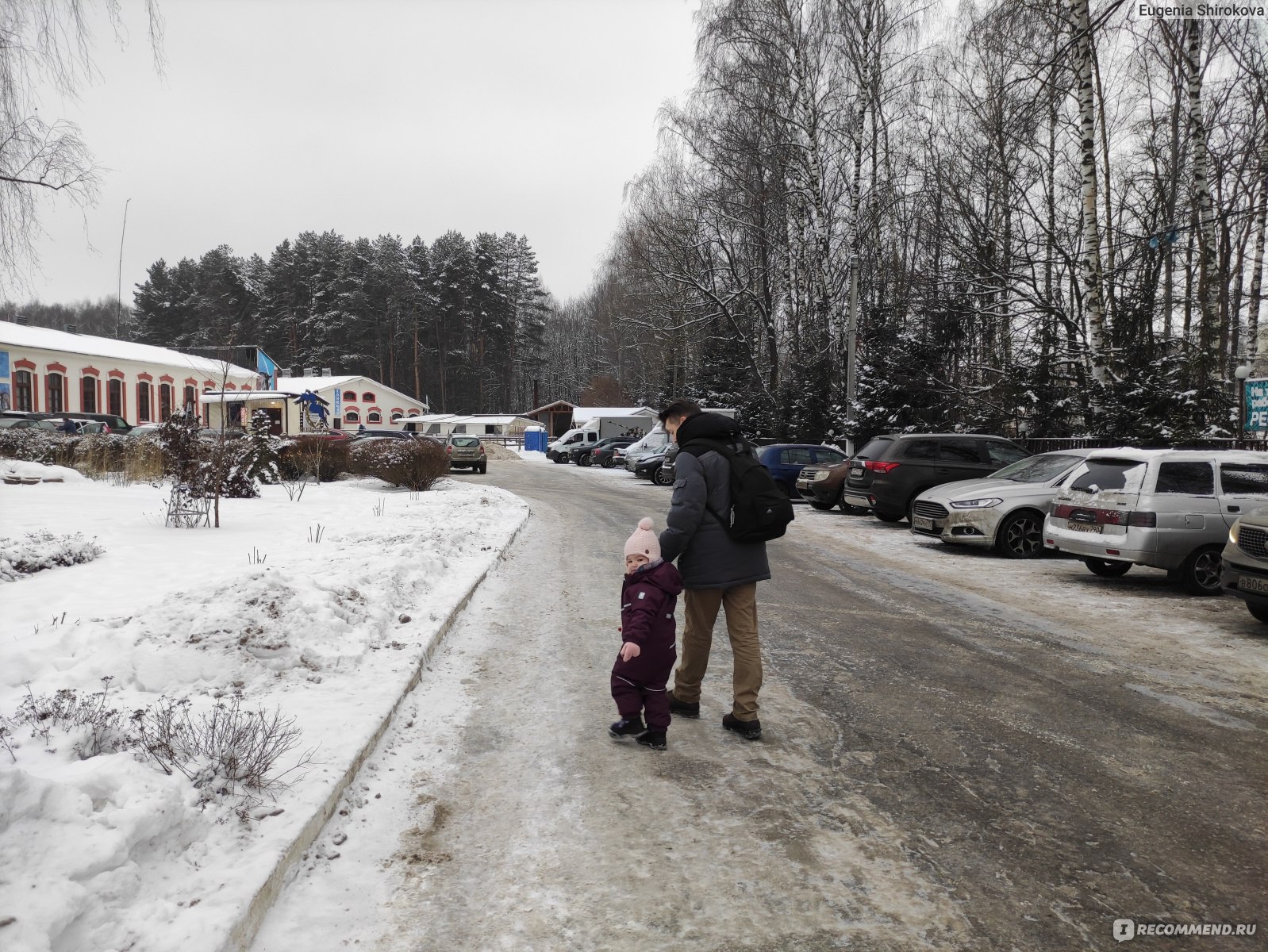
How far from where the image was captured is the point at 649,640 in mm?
4234

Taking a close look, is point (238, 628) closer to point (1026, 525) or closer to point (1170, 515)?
point (1170, 515)

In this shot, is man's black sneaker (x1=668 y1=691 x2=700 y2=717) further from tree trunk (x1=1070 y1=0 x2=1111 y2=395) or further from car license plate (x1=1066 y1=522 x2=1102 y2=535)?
tree trunk (x1=1070 y1=0 x2=1111 y2=395)

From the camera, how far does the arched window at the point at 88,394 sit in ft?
145

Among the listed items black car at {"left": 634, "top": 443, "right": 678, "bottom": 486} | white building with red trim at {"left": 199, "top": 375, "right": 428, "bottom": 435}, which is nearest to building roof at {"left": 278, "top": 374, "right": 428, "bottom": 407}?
white building with red trim at {"left": 199, "top": 375, "right": 428, "bottom": 435}

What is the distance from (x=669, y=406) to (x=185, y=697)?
3.06 meters

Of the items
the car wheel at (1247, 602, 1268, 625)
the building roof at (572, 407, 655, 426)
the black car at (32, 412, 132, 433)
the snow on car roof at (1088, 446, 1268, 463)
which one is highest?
the building roof at (572, 407, 655, 426)

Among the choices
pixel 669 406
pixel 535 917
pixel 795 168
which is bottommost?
pixel 535 917

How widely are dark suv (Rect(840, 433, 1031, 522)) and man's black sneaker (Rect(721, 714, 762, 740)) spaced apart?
36.9ft

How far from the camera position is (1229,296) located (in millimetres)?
23734

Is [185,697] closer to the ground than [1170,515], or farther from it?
closer to the ground

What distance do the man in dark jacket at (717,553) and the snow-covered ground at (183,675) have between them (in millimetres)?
1897

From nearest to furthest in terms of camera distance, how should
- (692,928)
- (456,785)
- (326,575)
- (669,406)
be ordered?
(692,928), (456,785), (669,406), (326,575)

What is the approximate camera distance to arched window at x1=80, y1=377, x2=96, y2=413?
145 ft

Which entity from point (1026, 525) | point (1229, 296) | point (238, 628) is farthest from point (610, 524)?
point (1229, 296)
